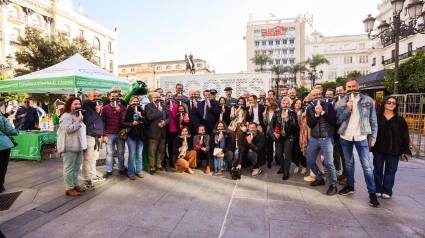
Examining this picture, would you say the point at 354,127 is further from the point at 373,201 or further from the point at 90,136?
the point at 90,136

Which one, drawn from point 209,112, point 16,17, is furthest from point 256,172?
point 16,17

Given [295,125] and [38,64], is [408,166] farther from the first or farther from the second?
[38,64]

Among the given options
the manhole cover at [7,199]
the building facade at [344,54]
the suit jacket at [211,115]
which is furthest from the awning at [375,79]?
the building facade at [344,54]

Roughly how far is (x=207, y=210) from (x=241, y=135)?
2678mm

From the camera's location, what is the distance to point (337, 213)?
3627 millimetres

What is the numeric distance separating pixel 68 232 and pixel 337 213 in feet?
12.4

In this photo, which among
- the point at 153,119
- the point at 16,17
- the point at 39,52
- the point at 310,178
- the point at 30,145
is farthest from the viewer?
the point at 16,17

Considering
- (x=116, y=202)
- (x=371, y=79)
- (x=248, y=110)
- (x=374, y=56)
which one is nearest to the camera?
(x=116, y=202)

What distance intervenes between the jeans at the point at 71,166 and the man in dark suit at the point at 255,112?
13.0 ft

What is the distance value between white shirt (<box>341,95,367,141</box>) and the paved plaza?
109 cm

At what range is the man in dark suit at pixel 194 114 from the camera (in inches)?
255

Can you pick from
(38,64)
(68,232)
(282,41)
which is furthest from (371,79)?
(282,41)

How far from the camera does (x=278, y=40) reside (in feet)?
235

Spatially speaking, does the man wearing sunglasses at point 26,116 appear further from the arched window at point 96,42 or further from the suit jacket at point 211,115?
the arched window at point 96,42
